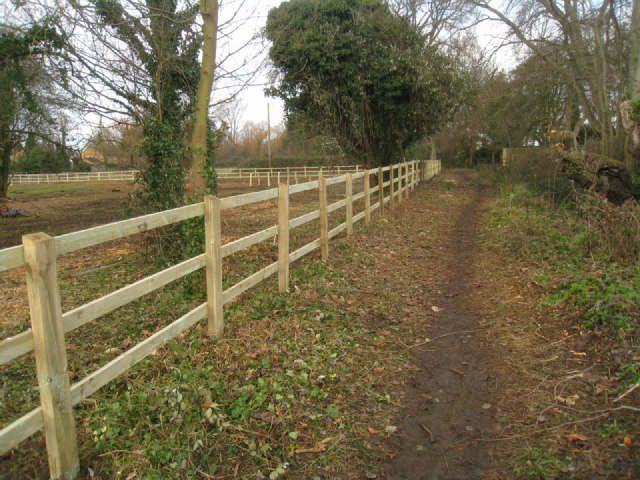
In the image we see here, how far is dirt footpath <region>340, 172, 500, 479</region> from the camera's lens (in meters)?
3.14

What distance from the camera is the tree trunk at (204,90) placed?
6.53 meters

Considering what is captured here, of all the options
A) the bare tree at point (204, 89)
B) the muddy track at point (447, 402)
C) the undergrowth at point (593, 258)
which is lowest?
the muddy track at point (447, 402)

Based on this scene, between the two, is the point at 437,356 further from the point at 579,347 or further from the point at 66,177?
the point at 66,177

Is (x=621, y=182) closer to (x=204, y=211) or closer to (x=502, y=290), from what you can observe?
(x=502, y=290)

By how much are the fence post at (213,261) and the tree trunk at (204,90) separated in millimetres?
2477

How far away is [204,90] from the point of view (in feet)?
22.0

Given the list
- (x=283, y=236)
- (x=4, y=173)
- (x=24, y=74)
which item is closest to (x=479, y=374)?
(x=283, y=236)

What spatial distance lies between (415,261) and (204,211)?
4.80m

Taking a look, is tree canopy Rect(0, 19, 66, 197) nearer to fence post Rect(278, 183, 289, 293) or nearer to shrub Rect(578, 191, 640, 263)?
fence post Rect(278, 183, 289, 293)

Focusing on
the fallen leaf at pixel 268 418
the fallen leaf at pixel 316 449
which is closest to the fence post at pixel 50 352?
the fallen leaf at pixel 268 418

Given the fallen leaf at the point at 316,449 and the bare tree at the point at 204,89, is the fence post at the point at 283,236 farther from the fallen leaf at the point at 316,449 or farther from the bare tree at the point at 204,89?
the fallen leaf at the point at 316,449

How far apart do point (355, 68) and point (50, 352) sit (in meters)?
16.6

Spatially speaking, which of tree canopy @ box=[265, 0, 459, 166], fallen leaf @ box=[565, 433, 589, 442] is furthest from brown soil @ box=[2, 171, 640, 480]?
tree canopy @ box=[265, 0, 459, 166]

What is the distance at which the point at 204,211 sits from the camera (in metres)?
4.56
